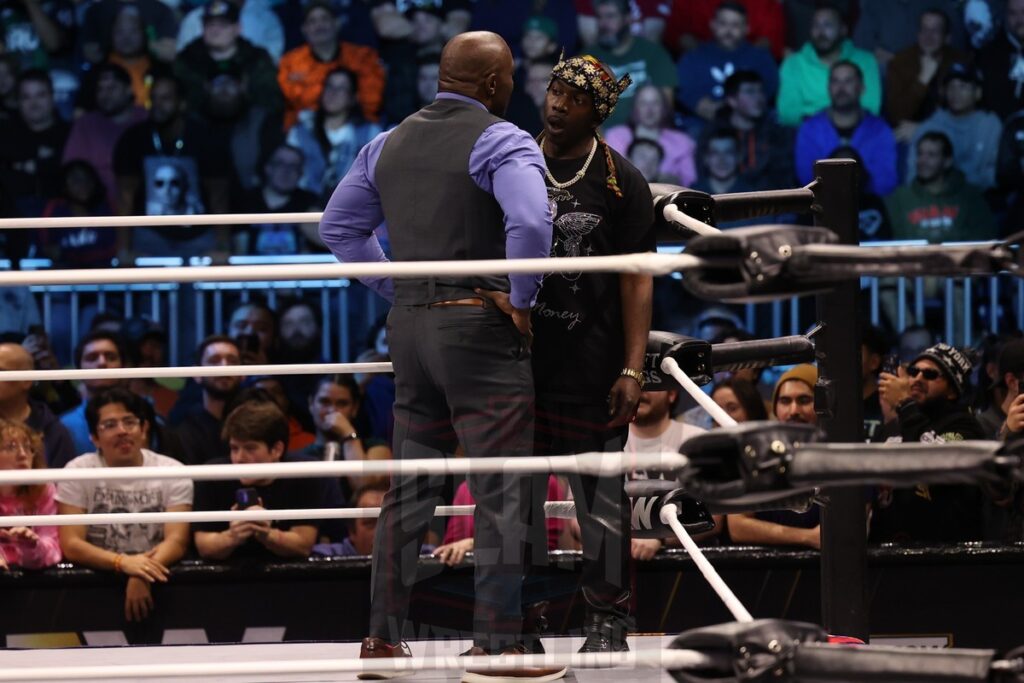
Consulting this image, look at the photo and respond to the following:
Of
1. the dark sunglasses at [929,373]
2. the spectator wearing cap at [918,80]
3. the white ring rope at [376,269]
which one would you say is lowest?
the dark sunglasses at [929,373]

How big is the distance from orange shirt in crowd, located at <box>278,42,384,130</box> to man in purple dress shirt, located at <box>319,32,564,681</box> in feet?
9.17

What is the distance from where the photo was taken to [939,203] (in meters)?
4.88

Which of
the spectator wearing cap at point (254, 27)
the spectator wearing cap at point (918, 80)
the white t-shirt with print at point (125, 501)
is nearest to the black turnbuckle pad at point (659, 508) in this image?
the white t-shirt with print at point (125, 501)

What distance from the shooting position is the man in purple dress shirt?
2.14 m

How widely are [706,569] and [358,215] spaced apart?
34.7 inches

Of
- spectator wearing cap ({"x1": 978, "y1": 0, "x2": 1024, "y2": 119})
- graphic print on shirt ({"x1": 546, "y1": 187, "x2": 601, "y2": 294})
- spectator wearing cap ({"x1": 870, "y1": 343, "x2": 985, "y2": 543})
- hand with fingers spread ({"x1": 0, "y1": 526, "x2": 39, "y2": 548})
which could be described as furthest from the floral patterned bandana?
spectator wearing cap ({"x1": 978, "y1": 0, "x2": 1024, "y2": 119})

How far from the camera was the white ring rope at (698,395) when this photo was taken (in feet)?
5.76

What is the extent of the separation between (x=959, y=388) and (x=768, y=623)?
2.38m

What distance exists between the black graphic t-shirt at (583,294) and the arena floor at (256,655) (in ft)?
1.55

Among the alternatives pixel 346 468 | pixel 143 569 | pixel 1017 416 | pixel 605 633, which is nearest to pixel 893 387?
pixel 1017 416

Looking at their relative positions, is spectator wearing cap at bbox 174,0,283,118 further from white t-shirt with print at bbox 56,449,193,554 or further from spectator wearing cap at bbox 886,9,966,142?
spectator wearing cap at bbox 886,9,966,142

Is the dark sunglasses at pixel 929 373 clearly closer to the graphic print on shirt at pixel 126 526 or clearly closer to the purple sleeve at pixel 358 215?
the purple sleeve at pixel 358 215

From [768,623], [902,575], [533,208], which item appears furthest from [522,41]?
[768,623]

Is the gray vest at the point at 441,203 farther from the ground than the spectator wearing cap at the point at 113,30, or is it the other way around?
the spectator wearing cap at the point at 113,30
